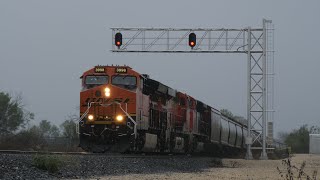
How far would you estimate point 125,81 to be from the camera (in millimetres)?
24000

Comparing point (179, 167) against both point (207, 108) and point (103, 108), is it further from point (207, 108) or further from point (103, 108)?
point (207, 108)

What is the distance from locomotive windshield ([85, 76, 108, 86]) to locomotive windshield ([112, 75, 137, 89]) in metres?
0.36

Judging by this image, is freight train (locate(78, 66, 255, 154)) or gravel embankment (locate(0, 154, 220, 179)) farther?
freight train (locate(78, 66, 255, 154))

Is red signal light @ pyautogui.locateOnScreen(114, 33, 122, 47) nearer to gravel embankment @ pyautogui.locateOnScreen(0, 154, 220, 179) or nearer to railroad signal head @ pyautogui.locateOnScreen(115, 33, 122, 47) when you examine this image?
railroad signal head @ pyautogui.locateOnScreen(115, 33, 122, 47)

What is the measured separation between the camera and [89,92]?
78.2 ft

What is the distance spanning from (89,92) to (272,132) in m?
19.1

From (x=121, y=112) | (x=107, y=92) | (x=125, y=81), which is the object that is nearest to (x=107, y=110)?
(x=121, y=112)

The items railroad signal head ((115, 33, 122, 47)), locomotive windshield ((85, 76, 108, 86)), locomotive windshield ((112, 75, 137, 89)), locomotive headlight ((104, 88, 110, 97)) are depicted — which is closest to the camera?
locomotive headlight ((104, 88, 110, 97))

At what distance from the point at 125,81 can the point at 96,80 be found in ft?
3.88

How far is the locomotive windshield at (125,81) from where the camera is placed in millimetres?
23844

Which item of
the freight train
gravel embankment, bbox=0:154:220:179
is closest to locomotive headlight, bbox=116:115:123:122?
the freight train

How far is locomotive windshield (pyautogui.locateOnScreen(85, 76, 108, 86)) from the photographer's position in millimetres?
24016

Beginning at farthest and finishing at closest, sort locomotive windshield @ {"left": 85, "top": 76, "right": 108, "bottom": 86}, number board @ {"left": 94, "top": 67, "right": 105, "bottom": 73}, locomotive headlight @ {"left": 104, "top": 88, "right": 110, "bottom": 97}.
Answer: number board @ {"left": 94, "top": 67, "right": 105, "bottom": 73}
locomotive windshield @ {"left": 85, "top": 76, "right": 108, "bottom": 86}
locomotive headlight @ {"left": 104, "top": 88, "right": 110, "bottom": 97}

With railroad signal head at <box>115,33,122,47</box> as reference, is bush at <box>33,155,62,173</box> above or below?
below
